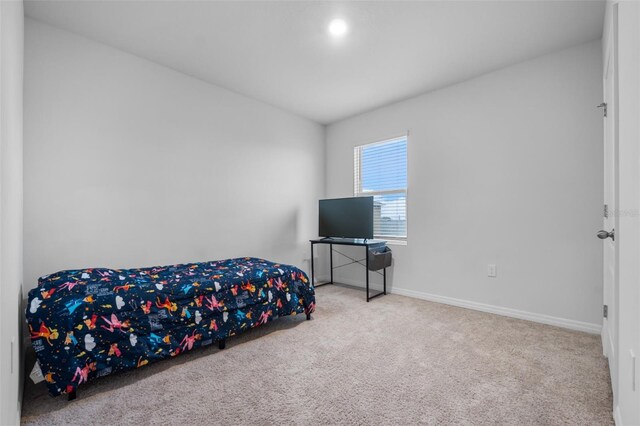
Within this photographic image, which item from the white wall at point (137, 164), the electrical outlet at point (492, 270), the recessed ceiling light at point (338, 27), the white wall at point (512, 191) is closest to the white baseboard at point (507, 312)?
the white wall at point (512, 191)

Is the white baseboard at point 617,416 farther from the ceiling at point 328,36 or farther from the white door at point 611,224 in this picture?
the ceiling at point 328,36

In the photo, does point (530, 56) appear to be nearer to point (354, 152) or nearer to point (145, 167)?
point (354, 152)

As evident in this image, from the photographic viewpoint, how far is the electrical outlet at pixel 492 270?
3029 millimetres

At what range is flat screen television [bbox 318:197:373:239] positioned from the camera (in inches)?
144

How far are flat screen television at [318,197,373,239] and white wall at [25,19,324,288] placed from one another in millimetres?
541

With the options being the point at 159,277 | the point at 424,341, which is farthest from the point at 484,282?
the point at 159,277

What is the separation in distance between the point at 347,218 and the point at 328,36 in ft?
6.80

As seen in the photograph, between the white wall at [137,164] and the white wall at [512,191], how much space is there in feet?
6.06

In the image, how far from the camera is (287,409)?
1563 millimetres

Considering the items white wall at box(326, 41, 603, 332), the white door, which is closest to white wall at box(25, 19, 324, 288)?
white wall at box(326, 41, 603, 332)

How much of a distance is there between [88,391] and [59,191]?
1.49m

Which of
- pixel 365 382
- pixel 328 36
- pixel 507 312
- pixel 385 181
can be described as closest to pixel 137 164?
pixel 328 36

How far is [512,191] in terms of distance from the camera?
2916 mm
